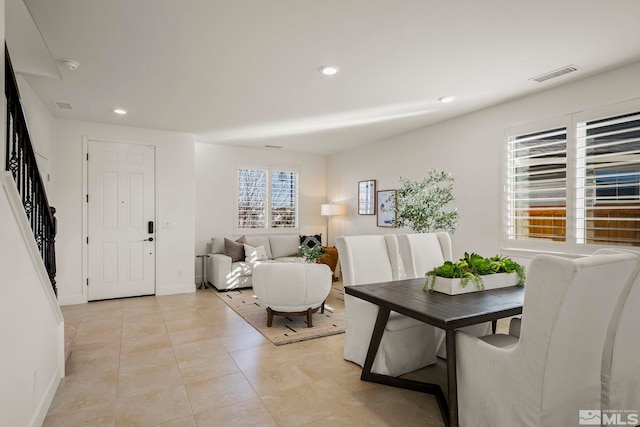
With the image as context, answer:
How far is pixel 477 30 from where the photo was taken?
260cm

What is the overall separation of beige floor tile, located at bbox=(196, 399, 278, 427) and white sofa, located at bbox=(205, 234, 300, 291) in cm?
368

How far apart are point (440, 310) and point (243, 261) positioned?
4.72 meters

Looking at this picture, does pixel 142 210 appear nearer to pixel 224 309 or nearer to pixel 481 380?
pixel 224 309

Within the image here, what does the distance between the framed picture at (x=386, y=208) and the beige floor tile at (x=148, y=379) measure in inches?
160

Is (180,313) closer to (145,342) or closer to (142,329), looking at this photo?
(142,329)

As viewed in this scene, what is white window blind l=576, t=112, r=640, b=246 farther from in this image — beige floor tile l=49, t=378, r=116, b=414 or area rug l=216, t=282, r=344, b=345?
beige floor tile l=49, t=378, r=116, b=414

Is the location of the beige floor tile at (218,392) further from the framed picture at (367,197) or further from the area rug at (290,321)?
the framed picture at (367,197)

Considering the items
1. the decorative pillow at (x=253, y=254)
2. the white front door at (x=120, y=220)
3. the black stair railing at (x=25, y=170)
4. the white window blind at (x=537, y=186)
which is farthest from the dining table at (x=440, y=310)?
the white front door at (x=120, y=220)

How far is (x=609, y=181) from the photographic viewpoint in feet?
10.9

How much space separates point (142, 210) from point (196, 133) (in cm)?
147

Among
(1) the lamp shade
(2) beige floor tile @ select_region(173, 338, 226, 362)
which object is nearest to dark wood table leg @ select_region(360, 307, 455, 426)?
(2) beige floor tile @ select_region(173, 338, 226, 362)

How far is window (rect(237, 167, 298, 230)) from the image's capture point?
707 cm

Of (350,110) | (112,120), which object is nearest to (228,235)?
(112,120)

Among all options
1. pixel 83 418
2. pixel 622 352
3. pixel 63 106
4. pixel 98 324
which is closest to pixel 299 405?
pixel 83 418
